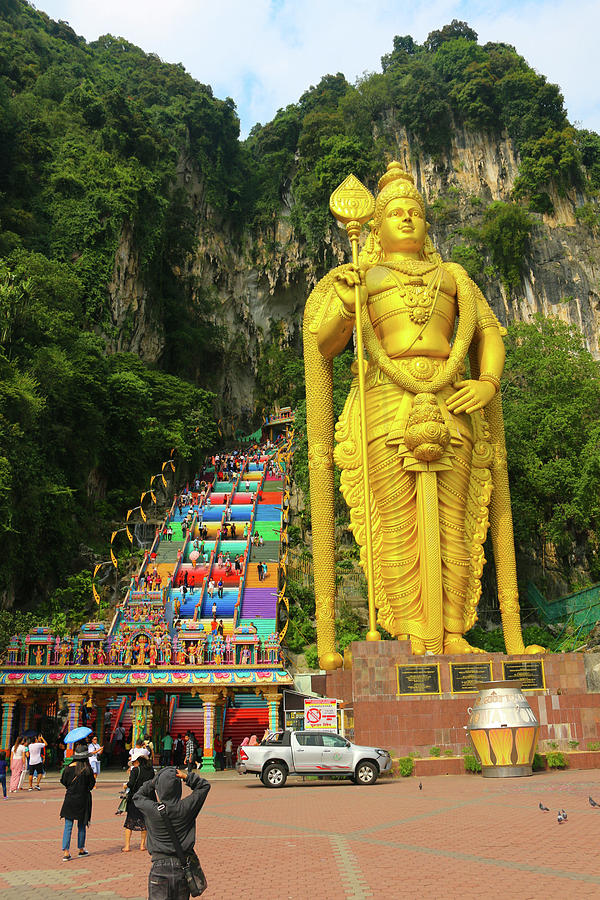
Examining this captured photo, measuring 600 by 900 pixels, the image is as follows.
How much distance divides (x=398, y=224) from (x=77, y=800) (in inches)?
417

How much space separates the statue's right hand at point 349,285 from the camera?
39.8ft

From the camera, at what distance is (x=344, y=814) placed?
7.04m

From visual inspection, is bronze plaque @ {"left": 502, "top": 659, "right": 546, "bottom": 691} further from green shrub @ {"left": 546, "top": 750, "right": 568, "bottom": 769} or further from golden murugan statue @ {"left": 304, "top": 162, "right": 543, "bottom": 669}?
green shrub @ {"left": 546, "top": 750, "right": 568, "bottom": 769}

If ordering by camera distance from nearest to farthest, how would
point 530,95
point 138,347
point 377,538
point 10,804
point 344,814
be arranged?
point 344,814, point 10,804, point 377,538, point 138,347, point 530,95

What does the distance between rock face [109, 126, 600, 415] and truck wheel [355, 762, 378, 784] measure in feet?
73.2

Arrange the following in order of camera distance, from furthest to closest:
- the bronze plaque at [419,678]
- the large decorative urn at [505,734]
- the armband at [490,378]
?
the armband at [490,378]
the bronze plaque at [419,678]
the large decorative urn at [505,734]

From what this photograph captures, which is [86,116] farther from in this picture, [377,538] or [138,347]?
[377,538]

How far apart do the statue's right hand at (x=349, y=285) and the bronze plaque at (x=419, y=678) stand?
5695 millimetres

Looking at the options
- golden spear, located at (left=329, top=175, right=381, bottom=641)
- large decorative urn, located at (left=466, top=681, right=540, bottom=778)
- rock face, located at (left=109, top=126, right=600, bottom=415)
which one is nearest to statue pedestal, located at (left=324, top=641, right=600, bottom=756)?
golden spear, located at (left=329, top=175, right=381, bottom=641)

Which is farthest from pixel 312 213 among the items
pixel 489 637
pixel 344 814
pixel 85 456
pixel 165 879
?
pixel 165 879

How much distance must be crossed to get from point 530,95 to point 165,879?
3922cm

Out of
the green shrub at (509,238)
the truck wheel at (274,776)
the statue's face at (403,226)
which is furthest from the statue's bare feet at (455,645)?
the green shrub at (509,238)

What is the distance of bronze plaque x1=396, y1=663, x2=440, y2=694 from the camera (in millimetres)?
10594

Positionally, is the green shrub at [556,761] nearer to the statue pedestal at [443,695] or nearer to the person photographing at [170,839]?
the statue pedestal at [443,695]
